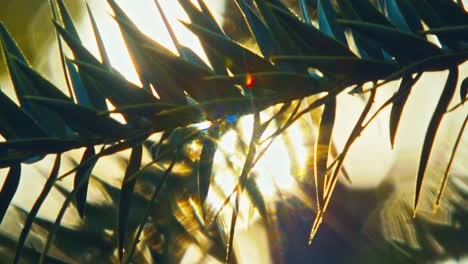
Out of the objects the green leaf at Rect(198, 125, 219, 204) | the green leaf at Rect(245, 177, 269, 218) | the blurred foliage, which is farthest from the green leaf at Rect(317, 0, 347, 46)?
the green leaf at Rect(245, 177, 269, 218)

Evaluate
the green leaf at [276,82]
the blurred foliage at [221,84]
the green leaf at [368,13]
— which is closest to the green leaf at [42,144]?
the blurred foliage at [221,84]

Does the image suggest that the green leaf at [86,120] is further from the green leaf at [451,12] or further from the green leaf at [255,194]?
the green leaf at [255,194]

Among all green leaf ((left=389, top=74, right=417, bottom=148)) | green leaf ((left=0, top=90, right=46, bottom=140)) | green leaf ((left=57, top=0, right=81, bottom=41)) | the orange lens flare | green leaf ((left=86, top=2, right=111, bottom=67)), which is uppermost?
green leaf ((left=57, top=0, right=81, bottom=41))

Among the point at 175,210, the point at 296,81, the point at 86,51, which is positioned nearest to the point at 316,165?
the point at 296,81

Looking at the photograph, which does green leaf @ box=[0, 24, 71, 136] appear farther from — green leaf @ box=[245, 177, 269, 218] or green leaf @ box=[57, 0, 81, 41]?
green leaf @ box=[245, 177, 269, 218]

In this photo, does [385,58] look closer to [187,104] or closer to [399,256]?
[187,104]

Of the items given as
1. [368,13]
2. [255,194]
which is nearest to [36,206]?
[368,13]
